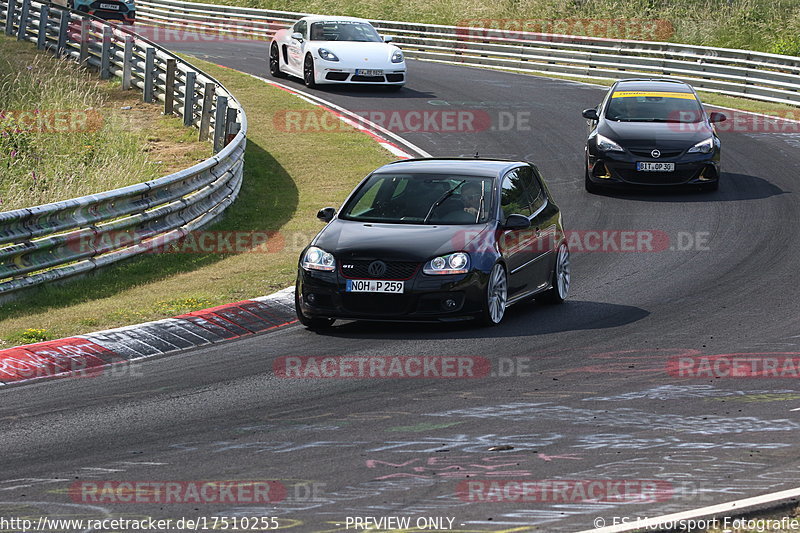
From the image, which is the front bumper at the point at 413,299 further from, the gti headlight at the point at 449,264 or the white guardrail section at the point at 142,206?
the white guardrail section at the point at 142,206

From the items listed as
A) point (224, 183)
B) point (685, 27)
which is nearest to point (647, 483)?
point (224, 183)

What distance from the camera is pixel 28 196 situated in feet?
62.2

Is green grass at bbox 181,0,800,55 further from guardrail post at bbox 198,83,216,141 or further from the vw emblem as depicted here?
the vw emblem

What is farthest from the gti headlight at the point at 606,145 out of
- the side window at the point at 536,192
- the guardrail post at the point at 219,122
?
the side window at the point at 536,192

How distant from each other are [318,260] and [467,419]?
11.7 ft

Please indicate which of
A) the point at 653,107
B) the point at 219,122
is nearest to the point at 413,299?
the point at 653,107

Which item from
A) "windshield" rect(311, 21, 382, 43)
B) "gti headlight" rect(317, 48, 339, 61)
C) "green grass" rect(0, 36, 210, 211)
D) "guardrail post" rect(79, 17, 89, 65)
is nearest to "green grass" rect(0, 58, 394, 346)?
"green grass" rect(0, 36, 210, 211)

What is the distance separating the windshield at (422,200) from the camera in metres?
11.9

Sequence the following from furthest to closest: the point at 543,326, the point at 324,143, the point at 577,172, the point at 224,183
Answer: the point at 324,143 → the point at 577,172 → the point at 224,183 → the point at 543,326

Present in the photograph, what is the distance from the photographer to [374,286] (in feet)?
36.1

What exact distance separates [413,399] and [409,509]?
249 centimetres

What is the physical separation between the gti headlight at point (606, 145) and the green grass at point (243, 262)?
13.3ft

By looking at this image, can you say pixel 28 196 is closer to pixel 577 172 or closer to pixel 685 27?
pixel 577 172

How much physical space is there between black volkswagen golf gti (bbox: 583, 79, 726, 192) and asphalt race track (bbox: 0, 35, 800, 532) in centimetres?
537
